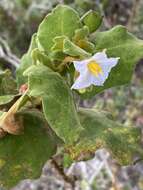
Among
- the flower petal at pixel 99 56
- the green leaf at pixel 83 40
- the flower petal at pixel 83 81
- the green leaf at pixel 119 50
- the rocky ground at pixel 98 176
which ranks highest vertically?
the green leaf at pixel 83 40

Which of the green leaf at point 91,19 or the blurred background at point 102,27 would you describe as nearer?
the green leaf at point 91,19

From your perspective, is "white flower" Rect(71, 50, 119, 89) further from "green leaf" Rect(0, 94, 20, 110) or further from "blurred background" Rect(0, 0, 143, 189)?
"blurred background" Rect(0, 0, 143, 189)

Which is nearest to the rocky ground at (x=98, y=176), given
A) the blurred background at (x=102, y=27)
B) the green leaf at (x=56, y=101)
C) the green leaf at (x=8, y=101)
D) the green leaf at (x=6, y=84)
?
the blurred background at (x=102, y=27)

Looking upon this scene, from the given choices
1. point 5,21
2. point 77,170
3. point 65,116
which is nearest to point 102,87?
point 65,116

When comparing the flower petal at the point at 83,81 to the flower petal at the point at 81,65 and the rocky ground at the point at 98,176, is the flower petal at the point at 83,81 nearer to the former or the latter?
the flower petal at the point at 81,65

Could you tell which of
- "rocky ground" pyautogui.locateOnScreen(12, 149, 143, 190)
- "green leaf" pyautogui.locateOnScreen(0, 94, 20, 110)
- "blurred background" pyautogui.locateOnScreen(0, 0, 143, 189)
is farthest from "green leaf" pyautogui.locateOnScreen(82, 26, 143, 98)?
"blurred background" pyautogui.locateOnScreen(0, 0, 143, 189)

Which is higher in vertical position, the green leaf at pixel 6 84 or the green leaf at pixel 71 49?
the green leaf at pixel 71 49
